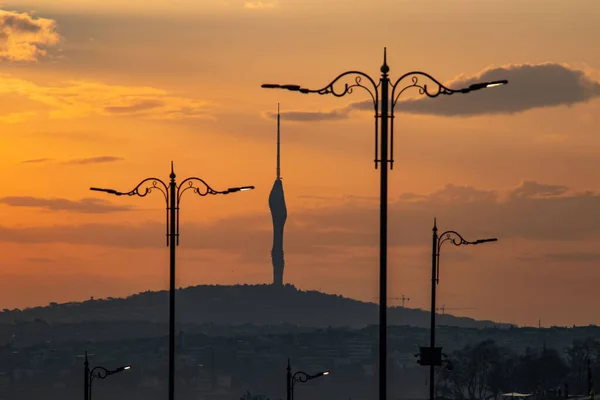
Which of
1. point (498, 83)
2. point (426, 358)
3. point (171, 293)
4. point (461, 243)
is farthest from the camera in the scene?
point (461, 243)

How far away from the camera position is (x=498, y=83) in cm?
5925

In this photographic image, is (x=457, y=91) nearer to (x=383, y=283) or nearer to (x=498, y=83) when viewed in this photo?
(x=498, y=83)

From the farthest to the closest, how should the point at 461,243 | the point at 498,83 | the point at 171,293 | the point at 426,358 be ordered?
the point at 461,243
the point at 426,358
the point at 171,293
the point at 498,83

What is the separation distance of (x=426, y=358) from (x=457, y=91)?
3078 cm

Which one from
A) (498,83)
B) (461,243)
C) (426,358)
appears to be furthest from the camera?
(461,243)

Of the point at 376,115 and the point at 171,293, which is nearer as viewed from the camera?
the point at 376,115

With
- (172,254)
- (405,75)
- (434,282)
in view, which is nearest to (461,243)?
(434,282)

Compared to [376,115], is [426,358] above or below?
below

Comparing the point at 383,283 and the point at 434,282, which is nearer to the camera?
the point at 383,283

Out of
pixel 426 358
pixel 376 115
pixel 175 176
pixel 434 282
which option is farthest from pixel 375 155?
pixel 434 282

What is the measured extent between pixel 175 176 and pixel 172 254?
2884 mm

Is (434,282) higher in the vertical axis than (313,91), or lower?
lower

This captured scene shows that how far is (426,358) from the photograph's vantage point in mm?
89938

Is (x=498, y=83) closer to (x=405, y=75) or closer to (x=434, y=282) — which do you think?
(x=405, y=75)
